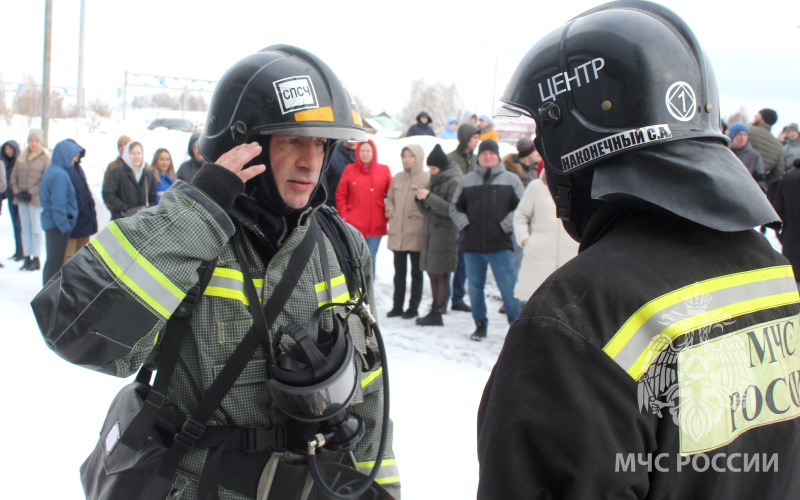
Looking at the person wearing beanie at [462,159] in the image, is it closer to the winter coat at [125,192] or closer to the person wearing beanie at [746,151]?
the person wearing beanie at [746,151]

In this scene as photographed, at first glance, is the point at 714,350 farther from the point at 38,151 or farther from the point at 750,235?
the point at 38,151

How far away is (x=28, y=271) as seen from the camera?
873cm

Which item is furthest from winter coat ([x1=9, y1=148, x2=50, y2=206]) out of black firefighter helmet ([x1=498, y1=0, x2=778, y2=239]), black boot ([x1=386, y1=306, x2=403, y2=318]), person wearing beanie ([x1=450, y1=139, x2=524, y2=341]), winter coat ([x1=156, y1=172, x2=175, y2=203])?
black firefighter helmet ([x1=498, y1=0, x2=778, y2=239])

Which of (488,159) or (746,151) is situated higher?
(746,151)

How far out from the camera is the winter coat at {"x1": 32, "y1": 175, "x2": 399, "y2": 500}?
4.91 ft

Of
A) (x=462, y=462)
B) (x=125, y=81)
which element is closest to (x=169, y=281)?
(x=462, y=462)

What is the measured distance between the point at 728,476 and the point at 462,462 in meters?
2.93

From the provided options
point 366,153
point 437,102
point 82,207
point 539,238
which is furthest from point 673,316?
point 437,102

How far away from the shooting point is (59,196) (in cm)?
683

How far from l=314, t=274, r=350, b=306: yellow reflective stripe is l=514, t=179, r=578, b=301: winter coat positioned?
3.31 meters

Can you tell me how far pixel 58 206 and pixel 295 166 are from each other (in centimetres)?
594

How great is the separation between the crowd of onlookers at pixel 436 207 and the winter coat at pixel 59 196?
1cm

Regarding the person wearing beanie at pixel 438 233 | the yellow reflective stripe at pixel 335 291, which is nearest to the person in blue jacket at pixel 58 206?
the person wearing beanie at pixel 438 233

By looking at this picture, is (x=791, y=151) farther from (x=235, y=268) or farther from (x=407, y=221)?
(x=235, y=268)
